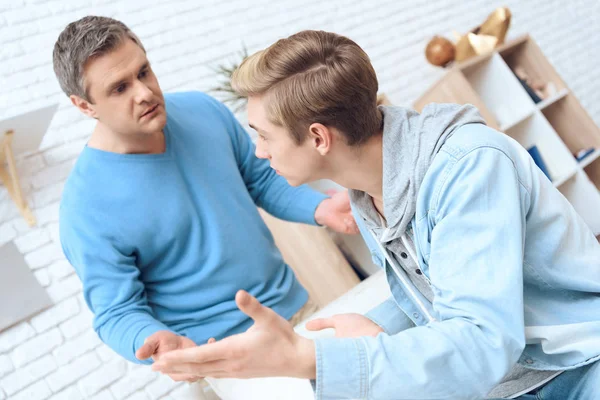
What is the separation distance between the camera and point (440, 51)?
279 cm

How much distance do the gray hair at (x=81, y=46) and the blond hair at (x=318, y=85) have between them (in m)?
0.66

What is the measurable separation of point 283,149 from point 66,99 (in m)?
1.45

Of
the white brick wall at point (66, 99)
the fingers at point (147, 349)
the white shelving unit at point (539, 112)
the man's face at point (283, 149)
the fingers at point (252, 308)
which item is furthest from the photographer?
the white shelving unit at point (539, 112)

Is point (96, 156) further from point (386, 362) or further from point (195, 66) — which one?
point (386, 362)

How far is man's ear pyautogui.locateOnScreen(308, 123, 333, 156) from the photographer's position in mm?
1031

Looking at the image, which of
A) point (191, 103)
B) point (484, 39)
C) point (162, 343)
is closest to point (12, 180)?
point (191, 103)

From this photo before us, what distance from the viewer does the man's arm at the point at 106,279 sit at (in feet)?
4.99

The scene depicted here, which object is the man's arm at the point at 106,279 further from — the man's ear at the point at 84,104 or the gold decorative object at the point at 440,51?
the gold decorative object at the point at 440,51

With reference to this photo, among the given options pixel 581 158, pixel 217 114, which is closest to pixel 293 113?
pixel 217 114

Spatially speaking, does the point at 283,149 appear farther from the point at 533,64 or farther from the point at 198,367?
the point at 533,64

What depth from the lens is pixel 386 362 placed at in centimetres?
79

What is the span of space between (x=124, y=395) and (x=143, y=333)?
32.3 inches

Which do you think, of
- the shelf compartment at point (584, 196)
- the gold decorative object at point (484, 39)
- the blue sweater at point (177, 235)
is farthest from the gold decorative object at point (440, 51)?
the blue sweater at point (177, 235)

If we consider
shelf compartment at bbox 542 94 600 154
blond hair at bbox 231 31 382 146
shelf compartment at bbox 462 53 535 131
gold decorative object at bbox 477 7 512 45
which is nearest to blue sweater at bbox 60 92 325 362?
blond hair at bbox 231 31 382 146
